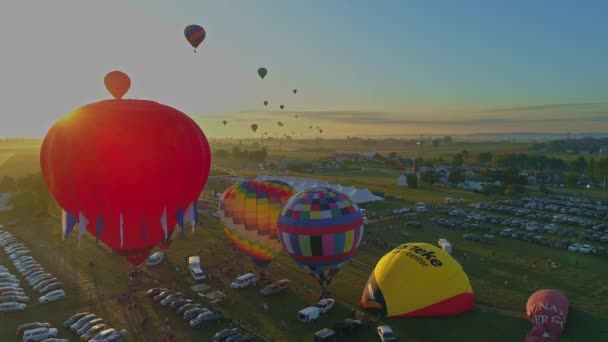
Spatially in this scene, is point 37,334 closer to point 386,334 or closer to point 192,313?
point 192,313

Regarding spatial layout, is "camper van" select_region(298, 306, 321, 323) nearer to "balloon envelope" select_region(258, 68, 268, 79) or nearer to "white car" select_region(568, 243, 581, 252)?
"white car" select_region(568, 243, 581, 252)

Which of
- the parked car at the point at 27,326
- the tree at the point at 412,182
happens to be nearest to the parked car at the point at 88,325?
the parked car at the point at 27,326

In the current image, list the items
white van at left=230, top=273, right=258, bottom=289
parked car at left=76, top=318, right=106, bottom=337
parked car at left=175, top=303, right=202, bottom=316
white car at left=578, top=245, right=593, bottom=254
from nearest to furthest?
parked car at left=76, top=318, right=106, bottom=337 → parked car at left=175, top=303, right=202, bottom=316 → white van at left=230, top=273, right=258, bottom=289 → white car at left=578, top=245, right=593, bottom=254

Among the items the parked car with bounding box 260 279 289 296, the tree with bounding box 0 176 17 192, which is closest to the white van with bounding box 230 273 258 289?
the parked car with bounding box 260 279 289 296

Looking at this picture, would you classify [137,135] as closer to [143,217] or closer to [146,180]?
[146,180]

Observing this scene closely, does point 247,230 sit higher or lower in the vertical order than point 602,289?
higher

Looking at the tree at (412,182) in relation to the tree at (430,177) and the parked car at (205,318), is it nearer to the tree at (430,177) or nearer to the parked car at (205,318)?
the tree at (430,177)

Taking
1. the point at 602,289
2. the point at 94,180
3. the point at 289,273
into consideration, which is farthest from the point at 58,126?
the point at 602,289
